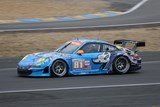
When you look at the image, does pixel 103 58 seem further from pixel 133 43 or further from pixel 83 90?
pixel 83 90

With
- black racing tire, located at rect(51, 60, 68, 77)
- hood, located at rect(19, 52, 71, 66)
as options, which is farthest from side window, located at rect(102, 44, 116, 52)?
black racing tire, located at rect(51, 60, 68, 77)

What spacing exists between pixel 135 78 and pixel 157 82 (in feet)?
3.72

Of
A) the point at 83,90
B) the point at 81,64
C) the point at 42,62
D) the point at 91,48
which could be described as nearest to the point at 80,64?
the point at 81,64

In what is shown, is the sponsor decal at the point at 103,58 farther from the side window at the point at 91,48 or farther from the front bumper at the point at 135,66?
the front bumper at the point at 135,66

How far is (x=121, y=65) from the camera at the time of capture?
18.9 m

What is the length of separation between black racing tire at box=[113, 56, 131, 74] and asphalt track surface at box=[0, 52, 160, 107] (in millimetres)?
251

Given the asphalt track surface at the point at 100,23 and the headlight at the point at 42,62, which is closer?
the headlight at the point at 42,62

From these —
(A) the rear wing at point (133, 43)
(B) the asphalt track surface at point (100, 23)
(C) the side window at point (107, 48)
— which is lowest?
(C) the side window at point (107, 48)

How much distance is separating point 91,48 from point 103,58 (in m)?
0.50

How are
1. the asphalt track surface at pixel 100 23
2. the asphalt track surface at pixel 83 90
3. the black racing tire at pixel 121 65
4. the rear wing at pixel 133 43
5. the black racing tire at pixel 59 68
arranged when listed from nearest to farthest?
the asphalt track surface at pixel 83 90 → the black racing tire at pixel 59 68 → the black racing tire at pixel 121 65 → the rear wing at pixel 133 43 → the asphalt track surface at pixel 100 23

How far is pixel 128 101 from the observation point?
1314 centimetres

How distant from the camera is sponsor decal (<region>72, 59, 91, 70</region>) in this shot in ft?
59.7

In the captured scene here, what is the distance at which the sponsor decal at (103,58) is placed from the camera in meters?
18.6

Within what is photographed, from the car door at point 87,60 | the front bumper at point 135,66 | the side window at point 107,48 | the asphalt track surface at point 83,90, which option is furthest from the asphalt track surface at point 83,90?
the side window at point 107,48
